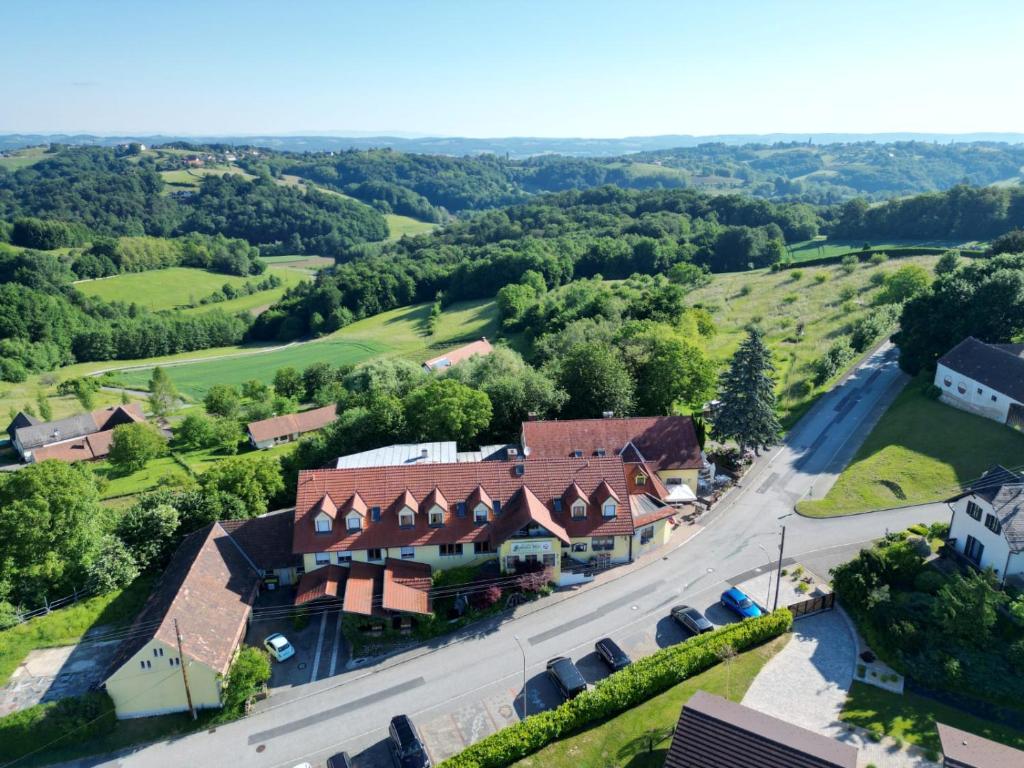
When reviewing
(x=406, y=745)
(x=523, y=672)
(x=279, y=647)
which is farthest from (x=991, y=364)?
(x=279, y=647)

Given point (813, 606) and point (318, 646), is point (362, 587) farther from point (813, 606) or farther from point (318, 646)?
point (813, 606)

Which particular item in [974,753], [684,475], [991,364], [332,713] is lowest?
[332,713]

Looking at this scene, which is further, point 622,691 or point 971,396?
point 971,396

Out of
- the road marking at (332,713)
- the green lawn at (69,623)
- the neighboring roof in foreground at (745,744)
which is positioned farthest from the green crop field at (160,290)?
the neighboring roof in foreground at (745,744)

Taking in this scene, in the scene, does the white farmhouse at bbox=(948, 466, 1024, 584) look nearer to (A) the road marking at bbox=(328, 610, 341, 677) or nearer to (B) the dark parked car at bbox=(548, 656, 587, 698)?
(B) the dark parked car at bbox=(548, 656, 587, 698)

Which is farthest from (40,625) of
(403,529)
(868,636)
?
(868,636)

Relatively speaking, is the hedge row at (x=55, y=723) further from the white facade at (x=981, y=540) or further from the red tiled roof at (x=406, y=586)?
the white facade at (x=981, y=540)
